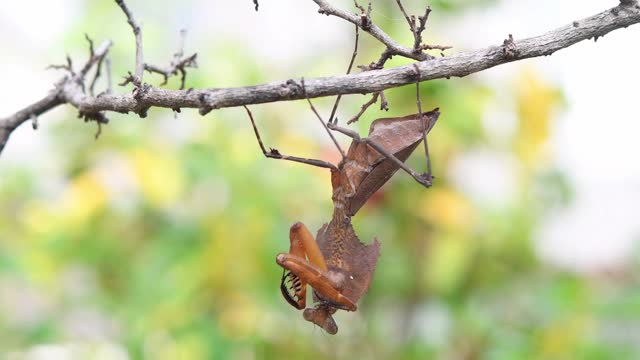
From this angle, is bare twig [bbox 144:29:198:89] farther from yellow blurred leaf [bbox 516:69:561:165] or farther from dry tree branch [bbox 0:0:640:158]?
yellow blurred leaf [bbox 516:69:561:165]

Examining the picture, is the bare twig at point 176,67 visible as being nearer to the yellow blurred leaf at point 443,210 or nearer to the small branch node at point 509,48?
the small branch node at point 509,48

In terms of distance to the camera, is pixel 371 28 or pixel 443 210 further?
pixel 443 210

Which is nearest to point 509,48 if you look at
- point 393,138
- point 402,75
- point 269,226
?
point 402,75

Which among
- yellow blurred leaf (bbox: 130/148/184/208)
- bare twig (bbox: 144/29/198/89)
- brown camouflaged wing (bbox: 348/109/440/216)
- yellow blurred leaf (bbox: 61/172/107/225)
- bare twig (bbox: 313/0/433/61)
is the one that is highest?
yellow blurred leaf (bbox: 130/148/184/208)

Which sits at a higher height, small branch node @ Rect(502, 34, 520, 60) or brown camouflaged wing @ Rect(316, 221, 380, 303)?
brown camouflaged wing @ Rect(316, 221, 380, 303)

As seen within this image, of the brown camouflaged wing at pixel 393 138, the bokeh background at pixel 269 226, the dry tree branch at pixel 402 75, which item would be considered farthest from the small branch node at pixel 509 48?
the bokeh background at pixel 269 226

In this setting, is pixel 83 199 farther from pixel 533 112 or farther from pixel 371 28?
pixel 371 28

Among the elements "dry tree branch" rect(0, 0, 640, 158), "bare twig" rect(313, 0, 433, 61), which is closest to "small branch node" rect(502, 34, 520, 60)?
"dry tree branch" rect(0, 0, 640, 158)

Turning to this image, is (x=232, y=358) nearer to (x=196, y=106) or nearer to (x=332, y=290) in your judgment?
(x=332, y=290)

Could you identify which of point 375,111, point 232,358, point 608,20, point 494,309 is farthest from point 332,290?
point 494,309
